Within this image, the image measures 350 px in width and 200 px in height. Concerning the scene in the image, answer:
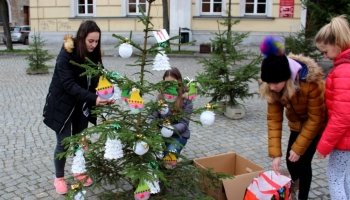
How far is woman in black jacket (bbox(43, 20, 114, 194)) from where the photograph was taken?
10.7 ft

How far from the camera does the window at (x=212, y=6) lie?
63.7 ft

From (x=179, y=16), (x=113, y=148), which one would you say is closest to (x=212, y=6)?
(x=179, y=16)

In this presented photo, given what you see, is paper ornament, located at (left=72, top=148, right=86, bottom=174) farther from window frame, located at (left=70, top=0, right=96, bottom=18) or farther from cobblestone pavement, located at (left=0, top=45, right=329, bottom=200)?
window frame, located at (left=70, top=0, right=96, bottom=18)

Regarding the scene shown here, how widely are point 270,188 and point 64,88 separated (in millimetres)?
1938

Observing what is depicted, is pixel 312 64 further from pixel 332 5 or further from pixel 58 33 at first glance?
pixel 58 33

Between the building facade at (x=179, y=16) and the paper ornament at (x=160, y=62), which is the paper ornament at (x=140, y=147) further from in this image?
the building facade at (x=179, y=16)

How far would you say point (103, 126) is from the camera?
2.65 metres

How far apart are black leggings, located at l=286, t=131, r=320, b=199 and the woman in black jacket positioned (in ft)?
5.51

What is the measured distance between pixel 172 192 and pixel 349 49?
1.72 m

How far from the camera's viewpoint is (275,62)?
254 centimetres

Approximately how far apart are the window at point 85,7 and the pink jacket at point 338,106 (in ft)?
64.1

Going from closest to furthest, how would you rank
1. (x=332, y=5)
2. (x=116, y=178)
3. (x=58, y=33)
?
(x=116, y=178), (x=332, y=5), (x=58, y=33)

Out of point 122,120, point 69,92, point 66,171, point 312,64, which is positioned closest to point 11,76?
point 66,171

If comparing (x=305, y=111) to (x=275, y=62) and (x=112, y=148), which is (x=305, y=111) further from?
(x=112, y=148)
